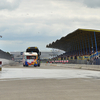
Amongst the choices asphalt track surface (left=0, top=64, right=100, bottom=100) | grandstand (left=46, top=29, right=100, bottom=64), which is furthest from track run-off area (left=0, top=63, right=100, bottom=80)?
grandstand (left=46, top=29, right=100, bottom=64)

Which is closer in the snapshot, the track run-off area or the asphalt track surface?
the asphalt track surface

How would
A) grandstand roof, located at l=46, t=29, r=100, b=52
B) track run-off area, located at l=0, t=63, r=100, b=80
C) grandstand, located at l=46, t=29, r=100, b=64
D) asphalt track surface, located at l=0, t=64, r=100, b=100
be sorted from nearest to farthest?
asphalt track surface, located at l=0, t=64, r=100, b=100 → track run-off area, located at l=0, t=63, r=100, b=80 → grandstand, located at l=46, t=29, r=100, b=64 → grandstand roof, located at l=46, t=29, r=100, b=52

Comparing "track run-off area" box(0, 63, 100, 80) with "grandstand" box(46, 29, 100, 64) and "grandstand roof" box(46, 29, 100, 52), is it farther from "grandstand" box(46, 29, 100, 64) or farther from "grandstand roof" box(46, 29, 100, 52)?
"grandstand roof" box(46, 29, 100, 52)

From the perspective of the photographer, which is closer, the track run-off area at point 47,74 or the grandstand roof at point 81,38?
the track run-off area at point 47,74

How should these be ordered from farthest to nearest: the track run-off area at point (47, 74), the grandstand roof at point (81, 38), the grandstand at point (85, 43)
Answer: the grandstand roof at point (81, 38)
the grandstand at point (85, 43)
the track run-off area at point (47, 74)

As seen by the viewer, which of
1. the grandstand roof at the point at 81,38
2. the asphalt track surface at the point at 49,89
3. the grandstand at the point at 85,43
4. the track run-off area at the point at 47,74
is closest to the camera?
the asphalt track surface at the point at 49,89

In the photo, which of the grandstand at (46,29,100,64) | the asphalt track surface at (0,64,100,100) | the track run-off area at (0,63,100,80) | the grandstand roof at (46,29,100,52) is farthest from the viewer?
the grandstand roof at (46,29,100,52)

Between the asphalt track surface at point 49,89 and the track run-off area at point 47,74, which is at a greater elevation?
the track run-off area at point 47,74

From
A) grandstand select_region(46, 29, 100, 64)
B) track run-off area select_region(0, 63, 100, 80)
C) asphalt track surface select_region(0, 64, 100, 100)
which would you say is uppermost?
grandstand select_region(46, 29, 100, 64)

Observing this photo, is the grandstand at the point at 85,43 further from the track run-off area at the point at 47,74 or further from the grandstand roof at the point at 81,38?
the track run-off area at the point at 47,74

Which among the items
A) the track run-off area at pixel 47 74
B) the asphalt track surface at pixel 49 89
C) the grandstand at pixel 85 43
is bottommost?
the asphalt track surface at pixel 49 89

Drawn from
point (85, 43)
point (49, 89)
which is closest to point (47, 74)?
point (49, 89)

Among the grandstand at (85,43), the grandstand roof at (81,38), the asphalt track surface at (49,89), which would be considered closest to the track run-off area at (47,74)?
the asphalt track surface at (49,89)

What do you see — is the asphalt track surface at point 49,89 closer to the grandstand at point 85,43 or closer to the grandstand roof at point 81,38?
the grandstand at point 85,43
